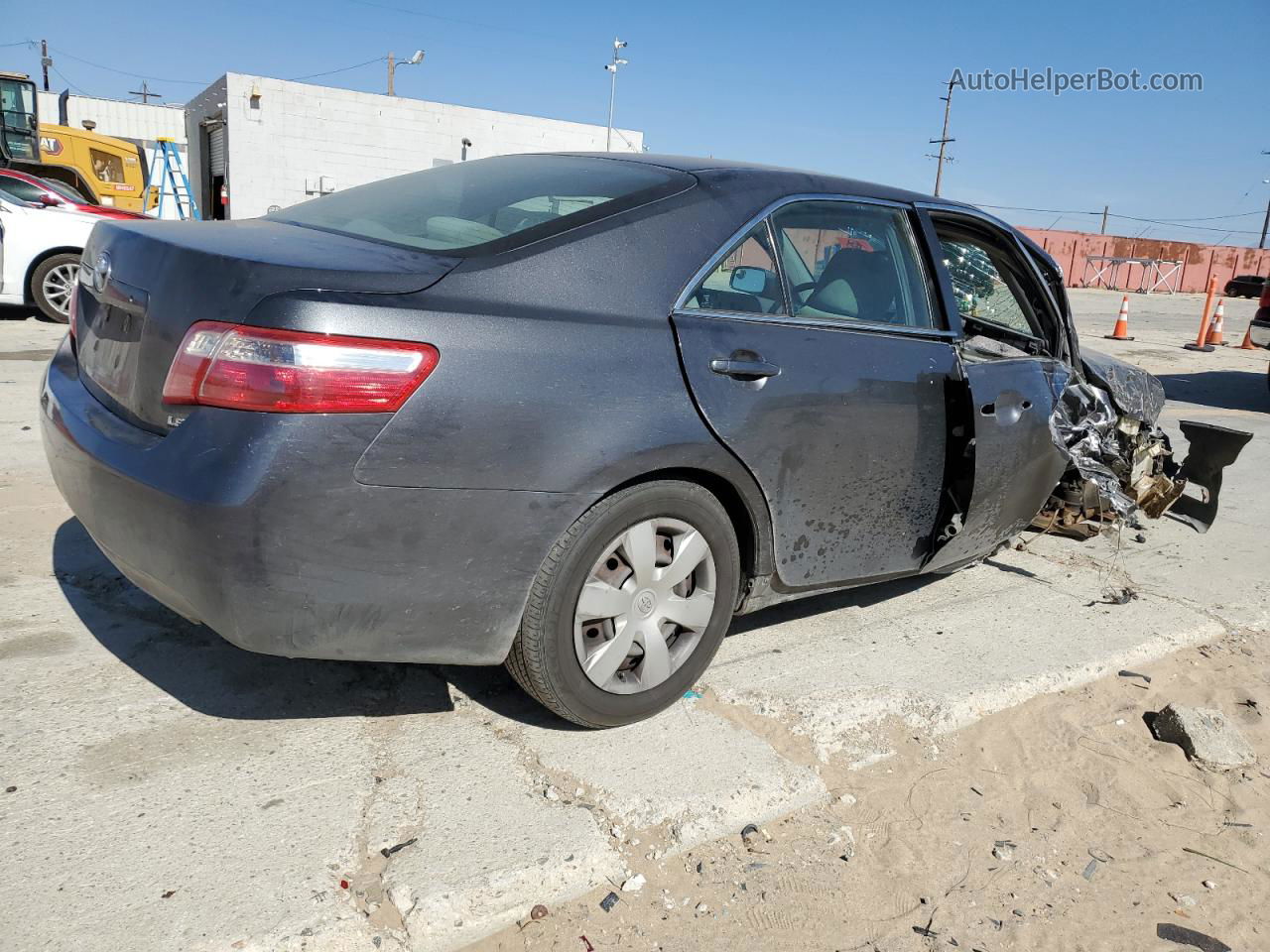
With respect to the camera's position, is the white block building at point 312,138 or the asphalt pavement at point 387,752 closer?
the asphalt pavement at point 387,752

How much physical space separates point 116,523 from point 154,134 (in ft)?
167

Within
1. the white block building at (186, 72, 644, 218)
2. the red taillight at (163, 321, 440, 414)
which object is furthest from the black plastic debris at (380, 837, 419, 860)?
the white block building at (186, 72, 644, 218)

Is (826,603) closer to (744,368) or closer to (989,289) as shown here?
(744,368)

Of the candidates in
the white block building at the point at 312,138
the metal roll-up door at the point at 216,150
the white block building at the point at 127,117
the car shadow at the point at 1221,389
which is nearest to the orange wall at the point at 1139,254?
the white block building at the point at 312,138

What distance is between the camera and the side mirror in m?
2.79

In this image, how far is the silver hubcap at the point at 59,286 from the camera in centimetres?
988

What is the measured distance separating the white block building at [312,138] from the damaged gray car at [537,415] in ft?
81.5

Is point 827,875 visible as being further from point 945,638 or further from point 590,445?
point 945,638

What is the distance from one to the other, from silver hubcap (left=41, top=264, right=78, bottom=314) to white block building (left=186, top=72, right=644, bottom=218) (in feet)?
55.9

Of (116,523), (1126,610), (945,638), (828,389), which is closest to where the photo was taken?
(116,523)

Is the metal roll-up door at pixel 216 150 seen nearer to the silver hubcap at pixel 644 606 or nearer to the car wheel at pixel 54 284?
the car wheel at pixel 54 284

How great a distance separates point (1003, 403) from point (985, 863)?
64.9 inches

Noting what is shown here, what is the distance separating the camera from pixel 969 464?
11.0ft

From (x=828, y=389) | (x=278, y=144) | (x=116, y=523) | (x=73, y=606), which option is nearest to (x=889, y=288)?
(x=828, y=389)
